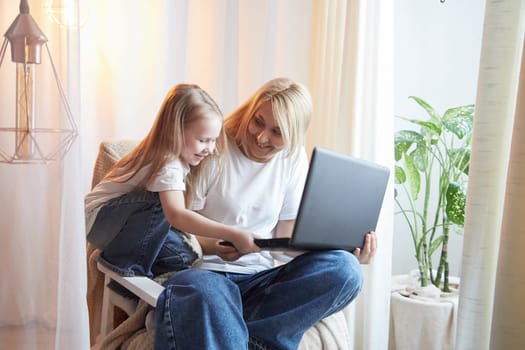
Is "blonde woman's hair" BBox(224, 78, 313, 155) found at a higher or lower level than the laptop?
higher

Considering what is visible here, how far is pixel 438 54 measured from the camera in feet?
7.45

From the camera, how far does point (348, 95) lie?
1.88 meters

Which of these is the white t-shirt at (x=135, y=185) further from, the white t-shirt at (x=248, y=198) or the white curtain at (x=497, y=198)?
the white curtain at (x=497, y=198)

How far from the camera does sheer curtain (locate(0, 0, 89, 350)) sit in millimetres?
1167

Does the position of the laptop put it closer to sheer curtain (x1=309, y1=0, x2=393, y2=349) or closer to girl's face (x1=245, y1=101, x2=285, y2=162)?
girl's face (x1=245, y1=101, x2=285, y2=162)

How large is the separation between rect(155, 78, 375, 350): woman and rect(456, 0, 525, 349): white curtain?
0.25 metres

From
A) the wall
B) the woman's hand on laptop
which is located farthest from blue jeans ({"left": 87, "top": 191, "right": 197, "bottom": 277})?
the wall

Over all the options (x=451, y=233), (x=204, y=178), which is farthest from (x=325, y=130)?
(x=451, y=233)

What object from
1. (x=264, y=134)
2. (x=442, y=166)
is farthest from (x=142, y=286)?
(x=442, y=166)

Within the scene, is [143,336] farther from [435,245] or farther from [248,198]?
[435,245]

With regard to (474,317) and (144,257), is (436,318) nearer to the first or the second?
(474,317)

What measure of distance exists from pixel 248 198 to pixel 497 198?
0.56m

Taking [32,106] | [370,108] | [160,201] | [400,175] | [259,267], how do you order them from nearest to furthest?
[32,106] < [160,201] < [259,267] < [370,108] < [400,175]

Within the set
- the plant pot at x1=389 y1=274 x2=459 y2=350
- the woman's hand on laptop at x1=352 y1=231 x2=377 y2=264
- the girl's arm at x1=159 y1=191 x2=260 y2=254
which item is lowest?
the plant pot at x1=389 y1=274 x2=459 y2=350
